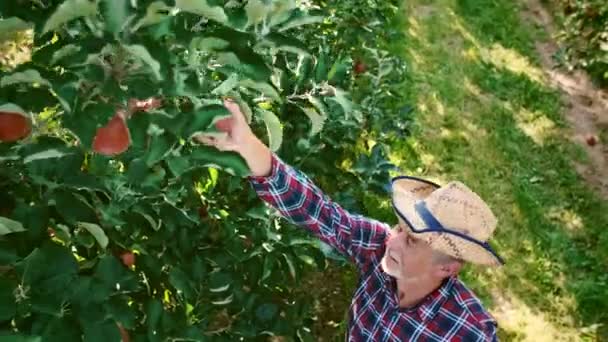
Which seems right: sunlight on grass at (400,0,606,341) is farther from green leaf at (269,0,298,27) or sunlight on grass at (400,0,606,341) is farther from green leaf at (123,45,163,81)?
green leaf at (123,45,163,81)

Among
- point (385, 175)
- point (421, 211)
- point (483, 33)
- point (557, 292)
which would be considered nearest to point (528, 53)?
point (483, 33)

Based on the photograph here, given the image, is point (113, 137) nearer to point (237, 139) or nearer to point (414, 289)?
point (237, 139)

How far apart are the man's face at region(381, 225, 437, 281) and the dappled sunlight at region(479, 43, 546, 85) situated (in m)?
4.31

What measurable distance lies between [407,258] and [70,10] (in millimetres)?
1283

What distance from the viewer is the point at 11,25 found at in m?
1.23

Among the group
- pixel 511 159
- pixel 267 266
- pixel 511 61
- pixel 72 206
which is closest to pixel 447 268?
pixel 267 266

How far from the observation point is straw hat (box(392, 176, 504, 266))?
205cm

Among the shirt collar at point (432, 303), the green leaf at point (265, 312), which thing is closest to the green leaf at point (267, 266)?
the green leaf at point (265, 312)

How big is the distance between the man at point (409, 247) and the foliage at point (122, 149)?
0.18 meters

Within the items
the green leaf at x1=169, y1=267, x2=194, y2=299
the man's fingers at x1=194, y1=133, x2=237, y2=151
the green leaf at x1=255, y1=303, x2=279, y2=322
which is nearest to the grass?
the green leaf at x1=255, y1=303, x2=279, y2=322

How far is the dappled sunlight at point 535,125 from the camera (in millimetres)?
5406

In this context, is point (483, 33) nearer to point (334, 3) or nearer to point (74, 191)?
point (334, 3)

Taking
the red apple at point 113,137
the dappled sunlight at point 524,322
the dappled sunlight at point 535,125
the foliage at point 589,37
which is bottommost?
the dappled sunlight at point 524,322

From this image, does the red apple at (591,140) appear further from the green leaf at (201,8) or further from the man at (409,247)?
the green leaf at (201,8)
